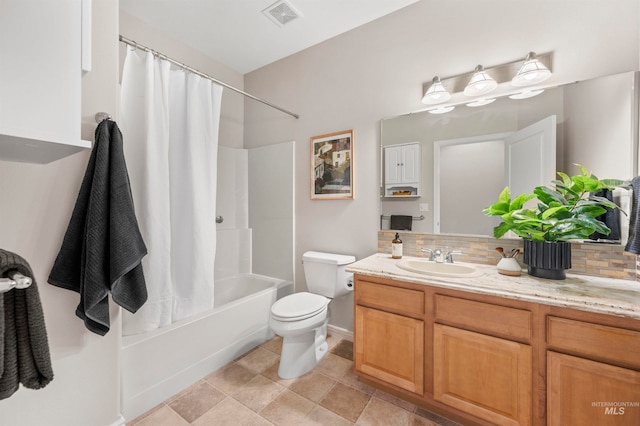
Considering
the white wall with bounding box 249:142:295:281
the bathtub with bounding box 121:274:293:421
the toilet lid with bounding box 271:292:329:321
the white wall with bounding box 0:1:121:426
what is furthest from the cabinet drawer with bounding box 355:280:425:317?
the white wall with bounding box 0:1:121:426

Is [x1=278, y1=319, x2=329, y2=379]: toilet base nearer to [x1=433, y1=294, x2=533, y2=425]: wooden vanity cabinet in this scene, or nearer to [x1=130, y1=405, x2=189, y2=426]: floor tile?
[x1=130, y1=405, x2=189, y2=426]: floor tile

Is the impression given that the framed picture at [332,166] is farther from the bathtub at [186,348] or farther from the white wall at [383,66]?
the bathtub at [186,348]

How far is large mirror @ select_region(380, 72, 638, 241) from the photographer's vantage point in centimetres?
140

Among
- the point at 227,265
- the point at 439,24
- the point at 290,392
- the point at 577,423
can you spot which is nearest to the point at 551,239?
the point at 577,423

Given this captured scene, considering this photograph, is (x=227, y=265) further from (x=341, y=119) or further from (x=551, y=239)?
(x=551, y=239)

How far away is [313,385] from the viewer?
5.72 feet

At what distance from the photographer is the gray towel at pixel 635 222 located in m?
1.20

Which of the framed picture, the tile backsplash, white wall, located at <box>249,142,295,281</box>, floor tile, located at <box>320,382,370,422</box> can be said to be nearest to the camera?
the tile backsplash

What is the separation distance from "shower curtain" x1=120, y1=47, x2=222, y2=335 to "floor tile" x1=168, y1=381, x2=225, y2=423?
1.53ft

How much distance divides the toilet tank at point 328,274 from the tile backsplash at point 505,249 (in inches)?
13.7

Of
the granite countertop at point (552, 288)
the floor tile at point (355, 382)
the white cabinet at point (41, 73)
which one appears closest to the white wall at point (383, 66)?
the floor tile at point (355, 382)

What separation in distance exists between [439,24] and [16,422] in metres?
3.21

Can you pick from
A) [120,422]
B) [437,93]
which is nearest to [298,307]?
[120,422]

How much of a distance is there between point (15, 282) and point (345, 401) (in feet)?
5.44
